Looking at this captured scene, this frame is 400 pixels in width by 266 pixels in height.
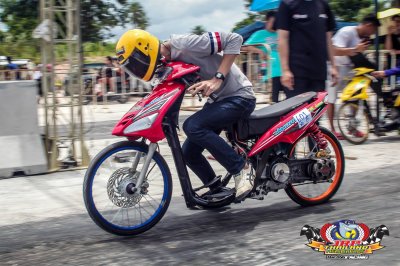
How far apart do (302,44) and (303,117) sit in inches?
45.0

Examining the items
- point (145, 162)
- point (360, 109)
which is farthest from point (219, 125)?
point (360, 109)

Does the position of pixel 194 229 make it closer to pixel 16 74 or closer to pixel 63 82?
pixel 63 82

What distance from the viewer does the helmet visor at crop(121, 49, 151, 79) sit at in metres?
4.72

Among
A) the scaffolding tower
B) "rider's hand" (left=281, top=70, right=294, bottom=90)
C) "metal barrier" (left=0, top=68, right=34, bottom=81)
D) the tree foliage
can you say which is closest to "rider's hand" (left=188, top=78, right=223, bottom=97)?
"rider's hand" (left=281, top=70, right=294, bottom=90)

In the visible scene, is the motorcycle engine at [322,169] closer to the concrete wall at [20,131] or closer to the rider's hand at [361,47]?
the concrete wall at [20,131]

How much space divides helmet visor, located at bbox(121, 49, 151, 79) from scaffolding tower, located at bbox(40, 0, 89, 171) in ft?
9.63

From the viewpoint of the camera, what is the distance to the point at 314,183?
18.4ft

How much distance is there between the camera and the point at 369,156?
812 cm

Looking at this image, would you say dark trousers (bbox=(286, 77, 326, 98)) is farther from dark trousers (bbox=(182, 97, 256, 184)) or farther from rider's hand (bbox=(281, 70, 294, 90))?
dark trousers (bbox=(182, 97, 256, 184))

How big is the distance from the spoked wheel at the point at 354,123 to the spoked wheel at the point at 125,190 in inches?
188

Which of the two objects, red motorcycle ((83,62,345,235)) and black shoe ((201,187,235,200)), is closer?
red motorcycle ((83,62,345,235))

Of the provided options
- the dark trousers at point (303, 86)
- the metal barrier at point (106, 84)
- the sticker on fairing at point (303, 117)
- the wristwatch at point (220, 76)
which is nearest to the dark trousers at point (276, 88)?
the dark trousers at point (303, 86)

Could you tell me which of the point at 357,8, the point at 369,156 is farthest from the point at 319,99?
the point at 357,8

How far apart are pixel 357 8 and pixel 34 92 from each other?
3757 cm
